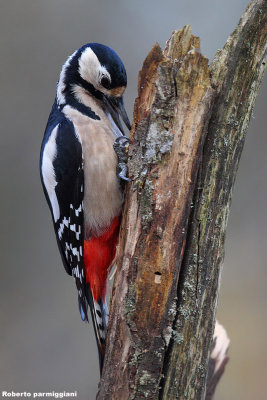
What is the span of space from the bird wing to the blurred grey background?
78.1 inches

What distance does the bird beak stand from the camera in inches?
109

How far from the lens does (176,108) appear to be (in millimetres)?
2117

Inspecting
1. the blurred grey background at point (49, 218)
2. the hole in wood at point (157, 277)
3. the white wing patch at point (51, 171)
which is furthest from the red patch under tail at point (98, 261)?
the blurred grey background at point (49, 218)

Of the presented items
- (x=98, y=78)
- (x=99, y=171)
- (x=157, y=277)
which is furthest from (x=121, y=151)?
(x=157, y=277)

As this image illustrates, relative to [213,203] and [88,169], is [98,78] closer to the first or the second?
[88,169]

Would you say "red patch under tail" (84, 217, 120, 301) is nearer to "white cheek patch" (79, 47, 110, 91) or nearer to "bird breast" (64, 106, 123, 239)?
"bird breast" (64, 106, 123, 239)

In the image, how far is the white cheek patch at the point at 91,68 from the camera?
2713mm

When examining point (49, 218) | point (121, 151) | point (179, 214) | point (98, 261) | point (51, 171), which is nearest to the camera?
point (179, 214)

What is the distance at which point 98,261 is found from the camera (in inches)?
110

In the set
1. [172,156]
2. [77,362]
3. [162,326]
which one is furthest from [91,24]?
[162,326]

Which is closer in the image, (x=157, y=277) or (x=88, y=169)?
(x=157, y=277)

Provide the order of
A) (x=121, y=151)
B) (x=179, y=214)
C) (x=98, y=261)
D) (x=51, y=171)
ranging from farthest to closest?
(x=98, y=261), (x=51, y=171), (x=121, y=151), (x=179, y=214)

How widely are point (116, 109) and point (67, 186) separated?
51 centimetres

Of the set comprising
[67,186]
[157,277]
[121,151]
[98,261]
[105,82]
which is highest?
[105,82]
